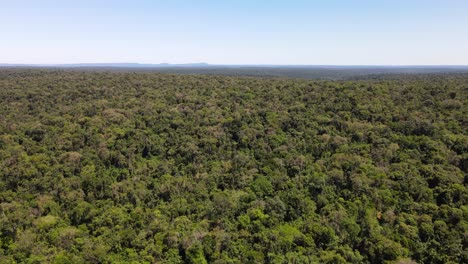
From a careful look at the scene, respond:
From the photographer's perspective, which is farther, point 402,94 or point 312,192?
point 402,94

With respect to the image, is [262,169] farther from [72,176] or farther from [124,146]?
[72,176]

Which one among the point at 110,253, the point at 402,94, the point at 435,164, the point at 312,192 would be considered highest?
the point at 402,94

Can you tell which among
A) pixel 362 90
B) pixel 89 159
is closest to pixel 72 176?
pixel 89 159

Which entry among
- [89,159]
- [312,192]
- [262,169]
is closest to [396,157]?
[312,192]

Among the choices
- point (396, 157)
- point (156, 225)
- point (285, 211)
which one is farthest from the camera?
point (396, 157)

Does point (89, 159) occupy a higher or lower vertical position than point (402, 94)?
lower

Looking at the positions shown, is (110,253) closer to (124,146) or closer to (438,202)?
(124,146)

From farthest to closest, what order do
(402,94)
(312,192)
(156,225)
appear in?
(402,94) → (312,192) → (156,225)
